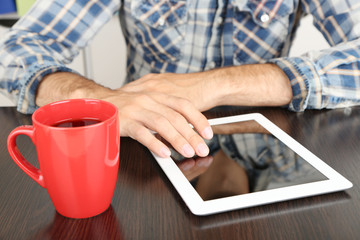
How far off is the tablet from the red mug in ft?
0.35

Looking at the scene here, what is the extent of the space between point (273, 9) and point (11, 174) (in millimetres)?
851

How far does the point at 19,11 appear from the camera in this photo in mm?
2105

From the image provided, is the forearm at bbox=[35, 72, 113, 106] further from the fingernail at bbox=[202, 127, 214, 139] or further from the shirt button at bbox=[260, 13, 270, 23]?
the shirt button at bbox=[260, 13, 270, 23]

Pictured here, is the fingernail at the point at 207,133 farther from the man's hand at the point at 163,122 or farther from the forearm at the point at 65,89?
the forearm at the point at 65,89

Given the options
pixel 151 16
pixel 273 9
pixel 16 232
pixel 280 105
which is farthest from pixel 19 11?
pixel 16 232

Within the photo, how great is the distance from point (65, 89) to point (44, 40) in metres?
0.29

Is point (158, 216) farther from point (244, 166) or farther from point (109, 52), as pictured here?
point (109, 52)

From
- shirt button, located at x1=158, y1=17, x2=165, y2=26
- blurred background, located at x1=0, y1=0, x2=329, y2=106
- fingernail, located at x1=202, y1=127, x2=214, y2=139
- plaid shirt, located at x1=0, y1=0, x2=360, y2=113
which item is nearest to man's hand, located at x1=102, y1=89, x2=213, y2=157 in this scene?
fingernail, located at x1=202, y1=127, x2=214, y2=139

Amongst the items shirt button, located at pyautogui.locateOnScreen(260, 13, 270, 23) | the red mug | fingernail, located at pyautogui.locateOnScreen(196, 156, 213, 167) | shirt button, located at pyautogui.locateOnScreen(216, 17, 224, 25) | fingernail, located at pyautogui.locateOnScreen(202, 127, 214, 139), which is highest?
the red mug

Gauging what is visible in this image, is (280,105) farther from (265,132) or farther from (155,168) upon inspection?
(155,168)

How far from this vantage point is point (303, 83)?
31.4 inches

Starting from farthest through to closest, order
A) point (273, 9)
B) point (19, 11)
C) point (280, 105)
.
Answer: point (19, 11) → point (273, 9) → point (280, 105)

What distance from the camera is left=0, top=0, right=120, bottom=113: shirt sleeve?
0.85m

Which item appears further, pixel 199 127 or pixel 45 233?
pixel 199 127
